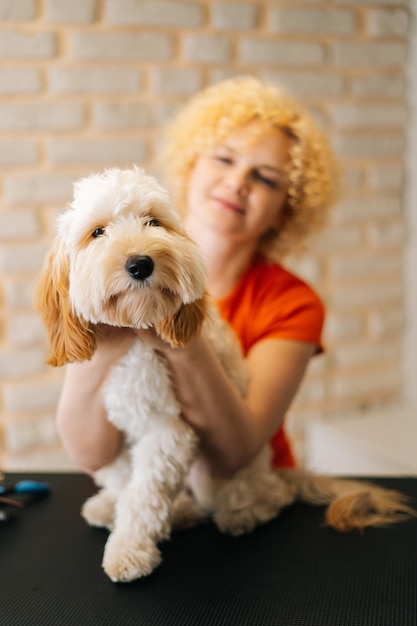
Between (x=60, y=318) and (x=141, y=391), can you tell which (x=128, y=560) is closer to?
(x=141, y=391)

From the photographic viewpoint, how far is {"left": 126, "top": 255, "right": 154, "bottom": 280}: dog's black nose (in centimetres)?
75

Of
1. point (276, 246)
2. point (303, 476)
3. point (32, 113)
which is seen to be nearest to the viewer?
point (303, 476)

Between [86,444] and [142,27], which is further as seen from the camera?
[142,27]

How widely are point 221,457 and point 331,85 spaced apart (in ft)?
5.31

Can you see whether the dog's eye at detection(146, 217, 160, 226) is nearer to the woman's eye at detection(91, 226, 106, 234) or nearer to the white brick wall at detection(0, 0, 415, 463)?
the woman's eye at detection(91, 226, 106, 234)

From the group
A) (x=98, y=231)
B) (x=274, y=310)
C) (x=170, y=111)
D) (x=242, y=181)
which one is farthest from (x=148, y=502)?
(x=170, y=111)

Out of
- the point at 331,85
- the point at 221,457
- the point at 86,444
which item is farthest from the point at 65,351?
the point at 331,85

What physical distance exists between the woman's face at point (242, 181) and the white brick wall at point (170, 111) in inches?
30.3

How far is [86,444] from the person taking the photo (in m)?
1.00

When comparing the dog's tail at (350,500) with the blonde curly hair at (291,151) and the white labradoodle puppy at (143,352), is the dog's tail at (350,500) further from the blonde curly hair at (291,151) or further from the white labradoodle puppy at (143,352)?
the blonde curly hair at (291,151)

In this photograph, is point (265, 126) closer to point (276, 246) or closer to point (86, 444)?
point (276, 246)

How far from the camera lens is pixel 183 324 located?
0.86 metres

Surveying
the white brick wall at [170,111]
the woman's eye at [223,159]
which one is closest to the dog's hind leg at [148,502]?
the woman's eye at [223,159]

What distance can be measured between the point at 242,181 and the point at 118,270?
0.60 m
